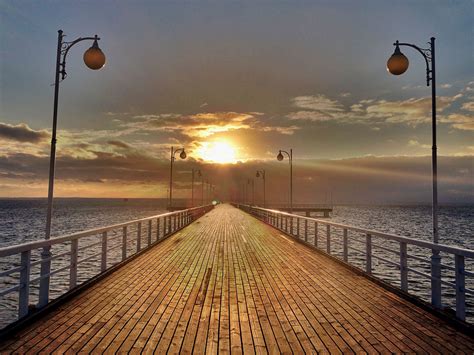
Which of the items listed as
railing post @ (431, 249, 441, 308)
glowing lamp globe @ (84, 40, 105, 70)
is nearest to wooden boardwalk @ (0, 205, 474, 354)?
railing post @ (431, 249, 441, 308)

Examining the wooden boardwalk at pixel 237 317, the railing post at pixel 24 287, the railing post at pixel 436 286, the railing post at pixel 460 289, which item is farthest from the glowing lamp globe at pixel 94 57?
the railing post at pixel 436 286

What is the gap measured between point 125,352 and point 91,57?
697 cm

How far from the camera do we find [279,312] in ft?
22.8

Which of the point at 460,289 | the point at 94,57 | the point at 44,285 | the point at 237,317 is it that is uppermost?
the point at 94,57

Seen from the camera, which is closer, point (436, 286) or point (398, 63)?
point (436, 286)

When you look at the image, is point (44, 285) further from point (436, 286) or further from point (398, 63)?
point (398, 63)

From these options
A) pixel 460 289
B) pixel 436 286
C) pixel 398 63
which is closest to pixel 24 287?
pixel 460 289

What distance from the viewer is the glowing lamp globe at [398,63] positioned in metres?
9.16

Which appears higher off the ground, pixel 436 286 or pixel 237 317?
pixel 436 286

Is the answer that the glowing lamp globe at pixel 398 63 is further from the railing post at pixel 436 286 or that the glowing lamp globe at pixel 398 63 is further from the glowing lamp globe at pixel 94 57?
the glowing lamp globe at pixel 94 57

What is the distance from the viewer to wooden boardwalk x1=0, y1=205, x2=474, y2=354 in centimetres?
535

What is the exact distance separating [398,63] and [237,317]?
284 inches

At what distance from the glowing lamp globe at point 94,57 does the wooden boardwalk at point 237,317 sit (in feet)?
17.9

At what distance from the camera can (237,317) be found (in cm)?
664
